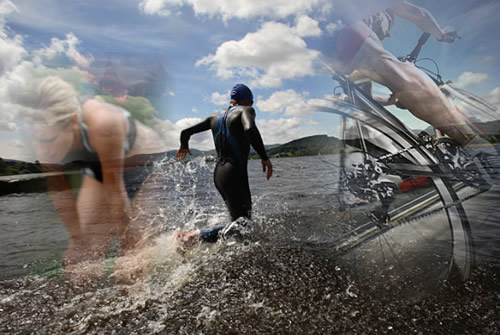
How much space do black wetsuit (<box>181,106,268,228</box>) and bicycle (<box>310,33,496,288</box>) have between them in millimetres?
1120

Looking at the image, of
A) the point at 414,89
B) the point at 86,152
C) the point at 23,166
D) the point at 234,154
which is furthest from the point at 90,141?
A: the point at 414,89

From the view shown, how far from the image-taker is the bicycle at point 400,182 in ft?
11.3

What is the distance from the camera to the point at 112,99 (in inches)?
54.9

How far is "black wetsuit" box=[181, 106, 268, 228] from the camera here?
375 centimetres

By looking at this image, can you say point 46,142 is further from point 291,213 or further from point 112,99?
point 291,213

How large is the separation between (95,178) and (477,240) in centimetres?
467

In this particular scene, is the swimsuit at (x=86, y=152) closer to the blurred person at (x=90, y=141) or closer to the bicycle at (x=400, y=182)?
the blurred person at (x=90, y=141)

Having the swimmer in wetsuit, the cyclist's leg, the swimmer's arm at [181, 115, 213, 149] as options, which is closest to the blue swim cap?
the swimmer in wetsuit

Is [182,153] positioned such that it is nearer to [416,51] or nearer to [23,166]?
[23,166]

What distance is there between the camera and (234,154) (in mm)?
3863

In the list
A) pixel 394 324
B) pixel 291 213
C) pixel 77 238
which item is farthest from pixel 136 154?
pixel 291 213

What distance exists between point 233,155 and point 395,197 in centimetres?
241

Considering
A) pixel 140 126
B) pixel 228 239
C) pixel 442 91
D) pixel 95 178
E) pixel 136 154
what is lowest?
pixel 228 239

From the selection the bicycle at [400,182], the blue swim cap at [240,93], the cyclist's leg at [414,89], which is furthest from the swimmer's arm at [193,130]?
the cyclist's leg at [414,89]
